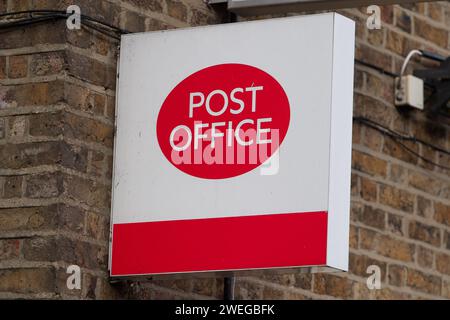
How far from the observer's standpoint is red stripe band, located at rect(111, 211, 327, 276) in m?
5.10

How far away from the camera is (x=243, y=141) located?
17.2 ft

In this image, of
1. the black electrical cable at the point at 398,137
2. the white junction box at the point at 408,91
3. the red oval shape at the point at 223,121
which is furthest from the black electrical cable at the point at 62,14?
the white junction box at the point at 408,91

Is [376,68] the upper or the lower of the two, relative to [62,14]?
upper

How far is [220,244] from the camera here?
17.2ft

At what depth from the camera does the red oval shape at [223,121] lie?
5.24 m

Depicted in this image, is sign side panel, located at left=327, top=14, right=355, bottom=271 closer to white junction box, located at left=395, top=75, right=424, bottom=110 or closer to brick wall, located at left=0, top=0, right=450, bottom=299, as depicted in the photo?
brick wall, located at left=0, top=0, right=450, bottom=299

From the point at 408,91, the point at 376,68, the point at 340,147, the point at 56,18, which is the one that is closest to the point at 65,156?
the point at 56,18

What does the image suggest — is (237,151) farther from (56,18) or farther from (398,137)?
(398,137)

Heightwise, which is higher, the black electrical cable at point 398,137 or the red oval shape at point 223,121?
the black electrical cable at point 398,137

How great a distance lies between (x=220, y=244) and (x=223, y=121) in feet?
1.41

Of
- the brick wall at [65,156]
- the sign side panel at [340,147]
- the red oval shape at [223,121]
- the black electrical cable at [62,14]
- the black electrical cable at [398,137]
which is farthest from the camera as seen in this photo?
the black electrical cable at [398,137]

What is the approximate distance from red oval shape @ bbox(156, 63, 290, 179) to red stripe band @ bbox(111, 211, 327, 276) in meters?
0.20

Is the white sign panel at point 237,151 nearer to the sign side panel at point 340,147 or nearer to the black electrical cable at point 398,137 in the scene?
the sign side panel at point 340,147

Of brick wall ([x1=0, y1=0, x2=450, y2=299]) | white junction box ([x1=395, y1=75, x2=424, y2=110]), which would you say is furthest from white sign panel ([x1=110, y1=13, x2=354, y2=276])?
white junction box ([x1=395, y1=75, x2=424, y2=110])
